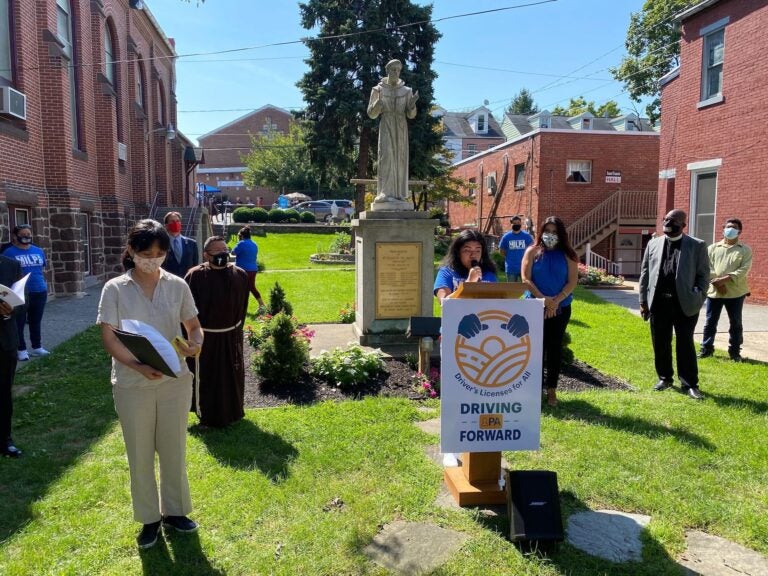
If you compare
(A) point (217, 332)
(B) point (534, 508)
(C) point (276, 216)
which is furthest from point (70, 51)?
(B) point (534, 508)

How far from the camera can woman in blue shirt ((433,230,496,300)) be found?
179 inches

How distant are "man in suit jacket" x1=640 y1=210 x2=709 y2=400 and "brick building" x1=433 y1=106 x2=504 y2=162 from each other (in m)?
51.5

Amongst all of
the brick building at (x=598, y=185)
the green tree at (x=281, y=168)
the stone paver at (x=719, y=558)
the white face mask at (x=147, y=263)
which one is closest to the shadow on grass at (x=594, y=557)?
the stone paver at (x=719, y=558)

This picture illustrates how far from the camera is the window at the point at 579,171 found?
2277 centimetres

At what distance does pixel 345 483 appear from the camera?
13.3 feet

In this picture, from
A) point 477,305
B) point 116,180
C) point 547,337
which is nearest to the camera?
point 477,305

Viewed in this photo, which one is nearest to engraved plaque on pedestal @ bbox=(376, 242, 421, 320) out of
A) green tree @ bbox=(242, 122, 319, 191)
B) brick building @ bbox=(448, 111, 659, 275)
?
brick building @ bbox=(448, 111, 659, 275)

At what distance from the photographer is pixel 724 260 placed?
7.82 metres

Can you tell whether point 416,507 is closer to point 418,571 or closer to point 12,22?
point 418,571

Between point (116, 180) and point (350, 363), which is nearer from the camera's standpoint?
point (350, 363)

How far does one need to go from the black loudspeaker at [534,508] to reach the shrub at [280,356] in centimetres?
361

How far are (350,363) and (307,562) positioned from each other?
3.48 meters

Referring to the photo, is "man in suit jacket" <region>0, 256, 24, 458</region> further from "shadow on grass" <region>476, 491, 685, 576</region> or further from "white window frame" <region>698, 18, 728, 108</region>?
"white window frame" <region>698, 18, 728, 108</region>

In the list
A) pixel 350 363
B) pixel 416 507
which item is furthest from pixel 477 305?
pixel 350 363
